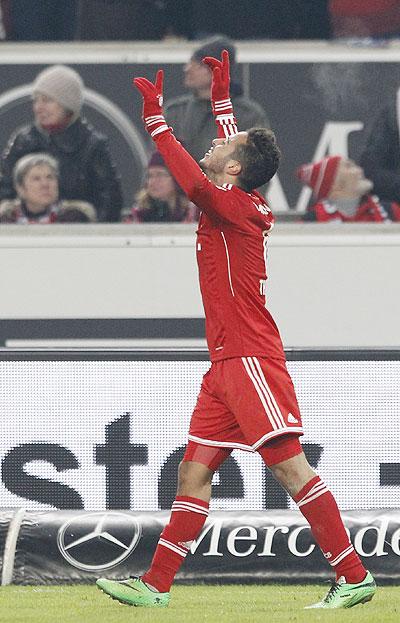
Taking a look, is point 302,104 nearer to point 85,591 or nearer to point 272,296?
point 272,296

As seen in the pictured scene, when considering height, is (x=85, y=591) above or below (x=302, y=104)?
below

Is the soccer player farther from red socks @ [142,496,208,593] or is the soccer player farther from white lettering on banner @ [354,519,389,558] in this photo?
white lettering on banner @ [354,519,389,558]

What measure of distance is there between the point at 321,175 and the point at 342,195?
0.20 m

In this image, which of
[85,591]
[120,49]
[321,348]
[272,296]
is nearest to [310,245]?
[272,296]

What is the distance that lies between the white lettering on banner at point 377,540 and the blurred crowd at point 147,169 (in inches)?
131

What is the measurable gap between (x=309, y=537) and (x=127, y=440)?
0.98 metres

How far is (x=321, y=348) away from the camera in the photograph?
7281 mm

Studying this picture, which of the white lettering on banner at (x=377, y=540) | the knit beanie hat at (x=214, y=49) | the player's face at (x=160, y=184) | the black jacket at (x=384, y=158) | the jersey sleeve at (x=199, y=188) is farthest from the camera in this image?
the black jacket at (x=384, y=158)

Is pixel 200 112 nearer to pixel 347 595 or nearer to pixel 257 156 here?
pixel 257 156

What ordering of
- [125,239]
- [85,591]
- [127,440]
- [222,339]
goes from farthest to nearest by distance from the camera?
[125,239] → [127,440] → [85,591] → [222,339]

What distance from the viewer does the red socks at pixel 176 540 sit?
19.2ft

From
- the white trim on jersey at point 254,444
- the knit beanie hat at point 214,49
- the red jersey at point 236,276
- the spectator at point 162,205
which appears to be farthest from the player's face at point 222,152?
the spectator at point 162,205

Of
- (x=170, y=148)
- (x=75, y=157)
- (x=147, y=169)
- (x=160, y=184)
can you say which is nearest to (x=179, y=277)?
(x=160, y=184)

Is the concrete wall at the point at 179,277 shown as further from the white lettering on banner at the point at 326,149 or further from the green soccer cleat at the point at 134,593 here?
the green soccer cleat at the point at 134,593
